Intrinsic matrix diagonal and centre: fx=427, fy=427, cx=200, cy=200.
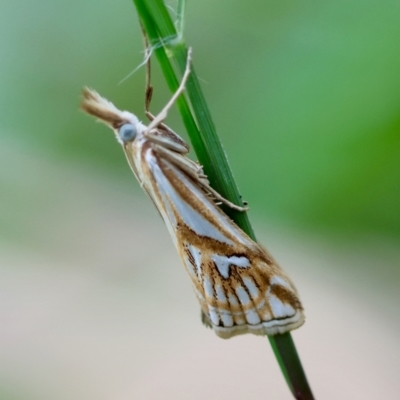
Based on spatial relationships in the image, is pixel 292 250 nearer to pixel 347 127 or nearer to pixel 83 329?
pixel 347 127

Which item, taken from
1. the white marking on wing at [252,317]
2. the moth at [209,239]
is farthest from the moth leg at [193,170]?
the white marking on wing at [252,317]

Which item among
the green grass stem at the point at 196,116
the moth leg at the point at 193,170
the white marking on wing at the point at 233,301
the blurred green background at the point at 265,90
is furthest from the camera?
the blurred green background at the point at 265,90

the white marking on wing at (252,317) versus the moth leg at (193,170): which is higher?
the moth leg at (193,170)

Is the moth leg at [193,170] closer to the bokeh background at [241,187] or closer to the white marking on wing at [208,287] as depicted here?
the white marking on wing at [208,287]

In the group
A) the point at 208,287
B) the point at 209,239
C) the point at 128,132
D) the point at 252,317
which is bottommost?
the point at 252,317

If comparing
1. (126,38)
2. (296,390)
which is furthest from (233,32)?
(296,390)

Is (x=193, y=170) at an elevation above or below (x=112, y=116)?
below

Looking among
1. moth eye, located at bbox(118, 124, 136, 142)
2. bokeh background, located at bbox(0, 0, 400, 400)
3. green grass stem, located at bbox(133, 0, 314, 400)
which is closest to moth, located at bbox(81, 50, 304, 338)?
moth eye, located at bbox(118, 124, 136, 142)

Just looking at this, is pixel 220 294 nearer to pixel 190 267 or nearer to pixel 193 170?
pixel 190 267

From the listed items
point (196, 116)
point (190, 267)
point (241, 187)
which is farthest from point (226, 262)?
point (241, 187)
